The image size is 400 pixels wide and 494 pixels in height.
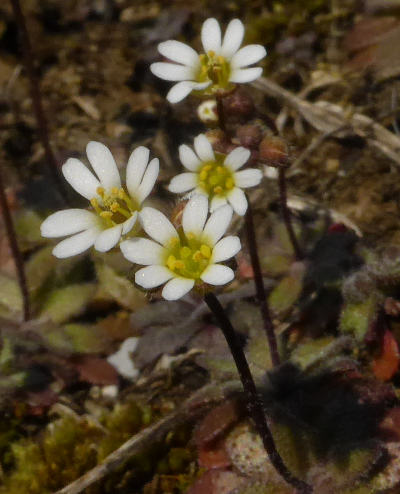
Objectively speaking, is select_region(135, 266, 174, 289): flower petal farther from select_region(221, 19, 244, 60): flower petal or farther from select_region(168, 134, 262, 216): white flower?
select_region(221, 19, 244, 60): flower petal

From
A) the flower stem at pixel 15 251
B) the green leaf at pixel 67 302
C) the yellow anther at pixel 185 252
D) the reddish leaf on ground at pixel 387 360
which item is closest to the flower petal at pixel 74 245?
the yellow anther at pixel 185 252

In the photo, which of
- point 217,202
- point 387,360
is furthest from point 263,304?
point 387,360

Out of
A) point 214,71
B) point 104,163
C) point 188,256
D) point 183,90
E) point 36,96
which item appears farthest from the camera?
point 36,96

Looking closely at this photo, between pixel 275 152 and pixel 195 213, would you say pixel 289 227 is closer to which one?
pixel 275 152

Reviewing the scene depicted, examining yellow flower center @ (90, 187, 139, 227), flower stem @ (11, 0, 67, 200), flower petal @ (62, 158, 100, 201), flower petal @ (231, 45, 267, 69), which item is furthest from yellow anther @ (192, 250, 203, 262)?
flower stem @ (11, 0, 67, 200)

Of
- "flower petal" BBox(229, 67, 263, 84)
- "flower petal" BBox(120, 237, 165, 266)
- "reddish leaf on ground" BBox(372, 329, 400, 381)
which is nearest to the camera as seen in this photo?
"flower petal" BBox(120, 237, 165, 266)

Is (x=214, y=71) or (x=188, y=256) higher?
(x=214, y=71)
